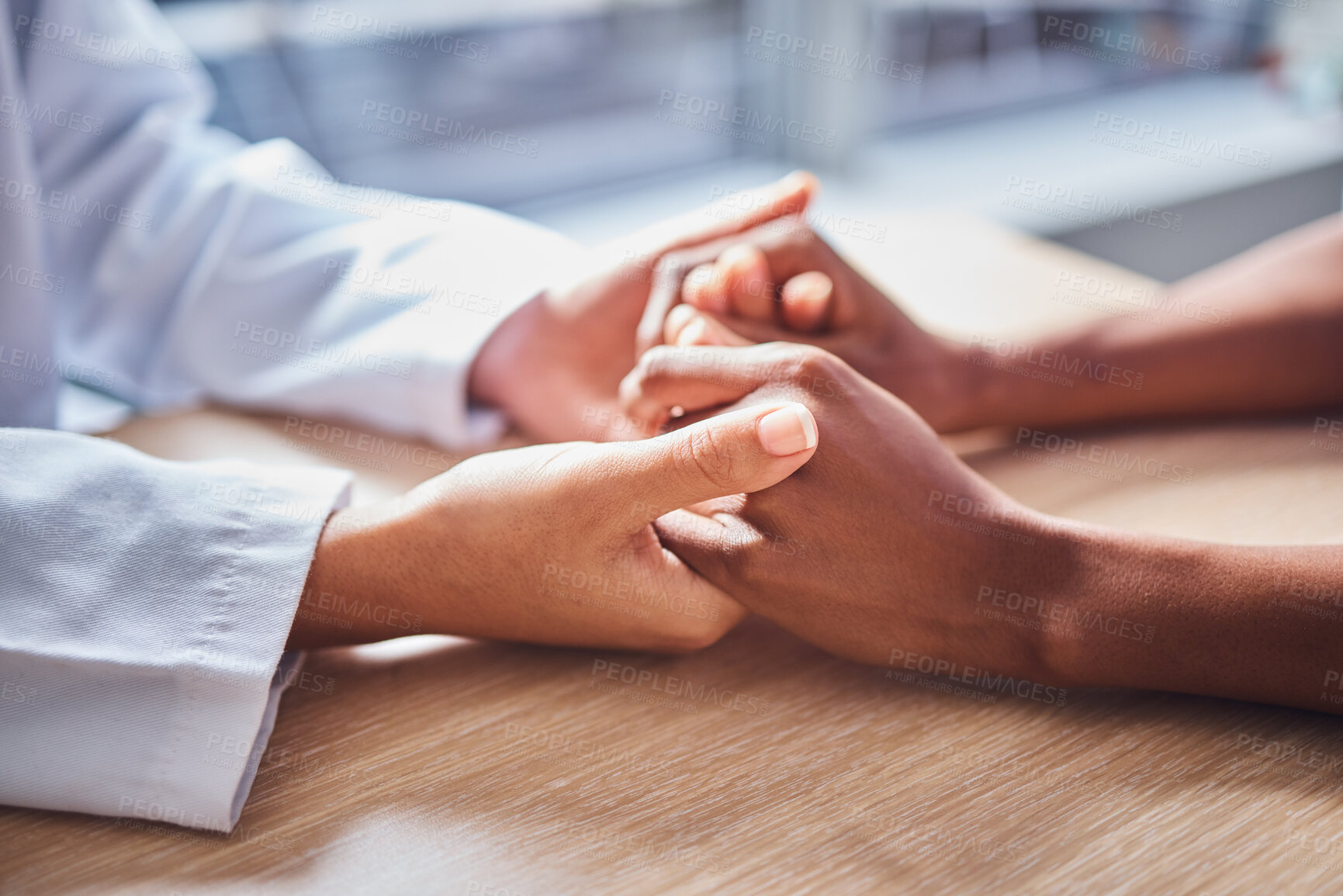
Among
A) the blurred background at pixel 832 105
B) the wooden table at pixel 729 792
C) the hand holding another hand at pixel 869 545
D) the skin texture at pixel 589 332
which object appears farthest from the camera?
the blurred background at pixel 832 105

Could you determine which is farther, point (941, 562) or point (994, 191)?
point (994, 191)

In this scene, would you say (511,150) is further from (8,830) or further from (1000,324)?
(8,830)

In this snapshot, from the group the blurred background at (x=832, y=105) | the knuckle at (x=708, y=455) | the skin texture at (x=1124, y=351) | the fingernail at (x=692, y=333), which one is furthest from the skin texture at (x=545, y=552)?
the blurred background at (x=832, y=105)

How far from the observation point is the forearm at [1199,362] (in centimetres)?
77

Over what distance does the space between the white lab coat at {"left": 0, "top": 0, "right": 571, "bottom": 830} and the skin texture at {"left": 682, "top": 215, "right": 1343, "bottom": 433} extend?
0.78 feet

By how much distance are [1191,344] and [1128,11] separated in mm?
1689

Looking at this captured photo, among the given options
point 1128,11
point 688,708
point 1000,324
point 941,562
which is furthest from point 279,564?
point 1128,11

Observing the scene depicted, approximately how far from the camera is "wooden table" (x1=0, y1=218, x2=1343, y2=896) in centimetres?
41

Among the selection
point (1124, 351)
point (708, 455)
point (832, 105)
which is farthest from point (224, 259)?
point (832, 105)

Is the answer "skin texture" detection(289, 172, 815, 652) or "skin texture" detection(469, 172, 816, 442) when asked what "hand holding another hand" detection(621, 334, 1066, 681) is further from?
"skin texture" detection(469, 172, 816, 442)

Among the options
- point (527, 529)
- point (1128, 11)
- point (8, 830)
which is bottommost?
point (8, 830)

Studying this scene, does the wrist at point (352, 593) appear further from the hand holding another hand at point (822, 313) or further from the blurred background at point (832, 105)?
the blurred background at point (832, 105)

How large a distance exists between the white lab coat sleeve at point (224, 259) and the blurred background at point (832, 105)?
2.14 feet

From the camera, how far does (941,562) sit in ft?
1.73
